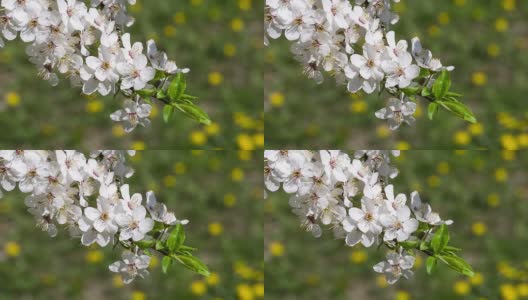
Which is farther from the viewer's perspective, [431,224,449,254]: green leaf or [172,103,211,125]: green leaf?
[431,224,449,254]: green leaf

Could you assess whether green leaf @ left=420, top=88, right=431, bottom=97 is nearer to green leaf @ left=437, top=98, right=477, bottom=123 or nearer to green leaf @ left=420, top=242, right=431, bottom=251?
green leaf @ left=437, top=98, right=477, bottom=123

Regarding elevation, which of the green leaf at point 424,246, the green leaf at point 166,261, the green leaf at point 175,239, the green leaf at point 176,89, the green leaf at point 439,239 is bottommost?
the green leaf at point 166,261

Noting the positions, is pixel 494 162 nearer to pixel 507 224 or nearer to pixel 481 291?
pixel 507 224

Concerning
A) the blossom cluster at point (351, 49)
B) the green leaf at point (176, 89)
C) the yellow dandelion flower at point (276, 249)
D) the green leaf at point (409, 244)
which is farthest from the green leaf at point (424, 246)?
the yellow dandelion flower at point (276, 249)

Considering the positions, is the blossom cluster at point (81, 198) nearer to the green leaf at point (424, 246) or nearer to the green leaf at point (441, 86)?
the green leaf at point (424, 246)

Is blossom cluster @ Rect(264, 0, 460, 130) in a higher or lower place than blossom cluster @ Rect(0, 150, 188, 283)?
higher

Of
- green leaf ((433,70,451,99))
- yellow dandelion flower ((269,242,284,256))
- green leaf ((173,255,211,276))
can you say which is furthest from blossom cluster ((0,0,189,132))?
yellow dandelion flower ((269,242,284,256))
